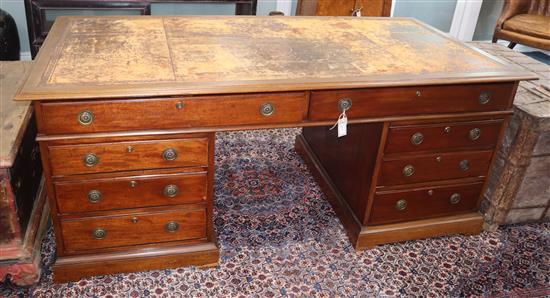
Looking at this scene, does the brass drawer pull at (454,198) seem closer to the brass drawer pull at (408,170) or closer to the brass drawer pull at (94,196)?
the brass drawer pull at (408,170)

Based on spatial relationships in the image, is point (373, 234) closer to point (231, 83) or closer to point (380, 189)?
point (380, 189)

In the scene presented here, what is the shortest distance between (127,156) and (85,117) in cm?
22

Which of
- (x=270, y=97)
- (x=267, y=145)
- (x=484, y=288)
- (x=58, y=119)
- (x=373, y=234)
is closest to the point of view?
(x=58, y=119)

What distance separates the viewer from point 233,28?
8.08ft

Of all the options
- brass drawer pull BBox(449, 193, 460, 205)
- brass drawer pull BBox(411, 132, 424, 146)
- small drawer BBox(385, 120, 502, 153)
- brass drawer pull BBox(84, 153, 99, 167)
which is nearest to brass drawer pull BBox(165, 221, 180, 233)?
brass drawer pull BBox(84, 153, 99, 167)

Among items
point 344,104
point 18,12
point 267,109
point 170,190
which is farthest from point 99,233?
point 18,12

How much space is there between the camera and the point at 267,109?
1952 millimetres

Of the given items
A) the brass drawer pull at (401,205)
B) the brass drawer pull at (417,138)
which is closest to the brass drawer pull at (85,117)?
the brass drawer pull at (417,138)

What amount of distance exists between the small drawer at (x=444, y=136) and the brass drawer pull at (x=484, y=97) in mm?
108

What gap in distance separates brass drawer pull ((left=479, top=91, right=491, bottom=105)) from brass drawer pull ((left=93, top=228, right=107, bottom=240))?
1.67 metres

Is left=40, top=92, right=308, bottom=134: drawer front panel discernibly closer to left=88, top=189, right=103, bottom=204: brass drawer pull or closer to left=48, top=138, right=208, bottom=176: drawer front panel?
left=48, top=138, right=208, bottom=176: drawer front panel

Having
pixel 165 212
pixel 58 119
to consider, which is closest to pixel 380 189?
pixel 165 212

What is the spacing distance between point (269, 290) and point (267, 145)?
50.1 inches

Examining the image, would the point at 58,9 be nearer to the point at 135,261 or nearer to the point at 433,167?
the point at 135,261
